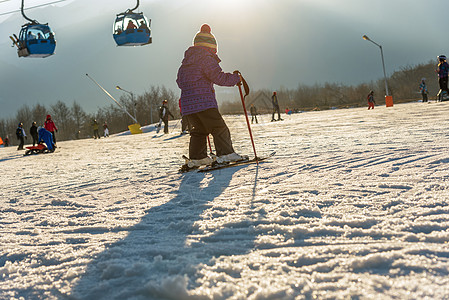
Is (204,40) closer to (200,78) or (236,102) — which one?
(200,78)

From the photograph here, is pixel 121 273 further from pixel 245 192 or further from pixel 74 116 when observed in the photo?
pixel 74 116

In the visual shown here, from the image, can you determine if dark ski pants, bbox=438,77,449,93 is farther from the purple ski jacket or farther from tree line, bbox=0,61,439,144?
tree line, bbox=0,61,439,144

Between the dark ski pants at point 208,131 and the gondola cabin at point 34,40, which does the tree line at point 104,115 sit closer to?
the gondola cabin at point 34,40

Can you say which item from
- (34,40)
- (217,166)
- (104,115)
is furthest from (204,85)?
(104,115)

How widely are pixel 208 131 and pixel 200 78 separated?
71 centimetres

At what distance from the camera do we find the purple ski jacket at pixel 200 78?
193 inches

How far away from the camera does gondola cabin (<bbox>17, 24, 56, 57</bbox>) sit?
16.7 metres

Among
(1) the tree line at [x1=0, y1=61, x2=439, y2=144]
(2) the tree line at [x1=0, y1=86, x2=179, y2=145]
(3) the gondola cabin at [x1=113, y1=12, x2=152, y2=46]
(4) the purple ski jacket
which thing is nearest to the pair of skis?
(4) the purple ski jacket

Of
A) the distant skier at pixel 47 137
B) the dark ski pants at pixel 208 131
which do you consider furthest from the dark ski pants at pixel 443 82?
the distant skier at pixel 47 137

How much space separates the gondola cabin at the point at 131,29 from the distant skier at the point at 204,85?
41.2ft

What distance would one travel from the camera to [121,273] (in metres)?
1.75

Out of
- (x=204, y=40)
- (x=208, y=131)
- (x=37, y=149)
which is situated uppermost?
(x=204, y=40)

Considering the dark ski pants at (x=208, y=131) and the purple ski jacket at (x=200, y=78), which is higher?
the purple ski jacket at (x=200, y=78)

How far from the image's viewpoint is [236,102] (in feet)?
252
